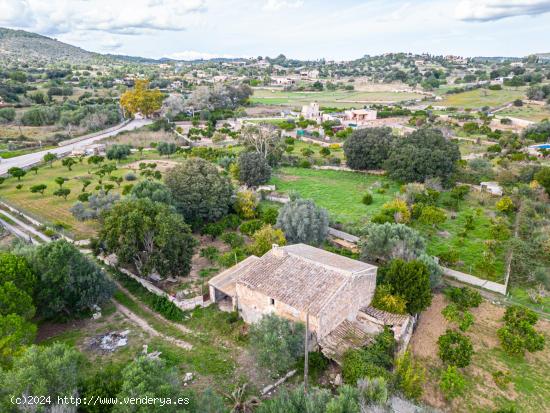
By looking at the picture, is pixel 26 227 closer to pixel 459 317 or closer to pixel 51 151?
pixel 51 151

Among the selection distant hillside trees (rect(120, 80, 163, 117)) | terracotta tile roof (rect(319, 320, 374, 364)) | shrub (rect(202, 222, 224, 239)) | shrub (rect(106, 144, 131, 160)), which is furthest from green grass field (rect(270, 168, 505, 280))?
distant hillside trees (rect(120, 80, 163, 117))

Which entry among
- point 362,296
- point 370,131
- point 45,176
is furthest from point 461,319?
point 45,176

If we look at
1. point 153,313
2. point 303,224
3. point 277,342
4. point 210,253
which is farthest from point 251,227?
point 277,342

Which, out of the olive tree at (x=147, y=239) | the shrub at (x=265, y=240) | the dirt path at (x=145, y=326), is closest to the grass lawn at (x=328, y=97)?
the shrub at (x=265, y=240)

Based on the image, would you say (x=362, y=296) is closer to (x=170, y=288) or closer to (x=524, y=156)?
(x=170, y=288)

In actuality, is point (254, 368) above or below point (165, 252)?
below

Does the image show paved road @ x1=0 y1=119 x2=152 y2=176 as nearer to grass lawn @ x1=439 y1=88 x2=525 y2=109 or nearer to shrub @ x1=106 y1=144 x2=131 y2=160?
shrub @ x1=106 y1=144 x2=131 y2=160
